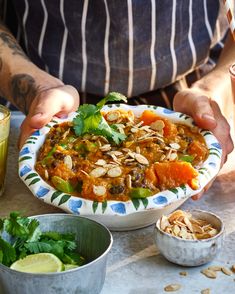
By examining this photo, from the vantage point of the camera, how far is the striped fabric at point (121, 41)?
2.18 meters

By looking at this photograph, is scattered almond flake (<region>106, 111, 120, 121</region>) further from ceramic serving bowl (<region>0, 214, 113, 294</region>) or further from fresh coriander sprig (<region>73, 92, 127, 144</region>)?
ceramic serving bowl (<region>0, 214, 113, 294</region>)

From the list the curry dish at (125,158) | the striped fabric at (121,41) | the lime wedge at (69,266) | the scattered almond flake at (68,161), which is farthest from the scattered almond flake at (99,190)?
the striped fabric at (121,41)

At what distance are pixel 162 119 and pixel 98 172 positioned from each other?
27cm

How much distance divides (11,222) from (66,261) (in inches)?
5.0

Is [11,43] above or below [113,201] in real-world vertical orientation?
below

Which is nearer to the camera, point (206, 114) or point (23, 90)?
point (206, 114)

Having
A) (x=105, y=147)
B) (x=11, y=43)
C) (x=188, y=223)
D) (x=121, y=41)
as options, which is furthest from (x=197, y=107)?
(x=11, y=43)

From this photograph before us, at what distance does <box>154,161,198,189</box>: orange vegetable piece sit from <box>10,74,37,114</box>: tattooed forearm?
65 cm

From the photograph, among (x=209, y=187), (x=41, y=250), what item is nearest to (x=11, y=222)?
(x=41, y=250)

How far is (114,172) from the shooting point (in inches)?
58.8

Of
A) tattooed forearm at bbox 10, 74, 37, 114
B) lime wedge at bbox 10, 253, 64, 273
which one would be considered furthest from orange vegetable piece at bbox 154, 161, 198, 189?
tattooed forearm at bbox 10, 74, 37, 114

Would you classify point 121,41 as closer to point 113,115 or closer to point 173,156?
point 113,115

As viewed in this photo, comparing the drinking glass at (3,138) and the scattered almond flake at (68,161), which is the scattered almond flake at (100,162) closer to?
the scattered almond flake at (68,161)

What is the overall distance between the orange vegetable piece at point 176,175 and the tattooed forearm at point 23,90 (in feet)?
2.13
